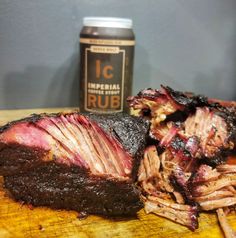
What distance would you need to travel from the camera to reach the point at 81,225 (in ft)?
4.15

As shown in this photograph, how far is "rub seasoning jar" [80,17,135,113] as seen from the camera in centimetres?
198

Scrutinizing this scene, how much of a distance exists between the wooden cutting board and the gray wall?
1.26 metres

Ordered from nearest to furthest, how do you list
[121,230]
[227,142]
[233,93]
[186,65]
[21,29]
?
[121,230]
[227,142]
[21,29]
[186,65]
[233,93]

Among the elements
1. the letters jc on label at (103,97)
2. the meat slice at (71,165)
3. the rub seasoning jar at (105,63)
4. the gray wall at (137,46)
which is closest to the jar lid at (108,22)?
the rub seasoning jar at (105,63)

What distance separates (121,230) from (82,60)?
1187mm

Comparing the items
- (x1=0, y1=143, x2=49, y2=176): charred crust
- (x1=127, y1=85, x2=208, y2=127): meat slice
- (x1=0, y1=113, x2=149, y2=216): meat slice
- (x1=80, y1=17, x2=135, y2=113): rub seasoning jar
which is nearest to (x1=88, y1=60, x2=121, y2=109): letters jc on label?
(x1=80, y1=17, x2=135, y2=113): rub seasoning jar

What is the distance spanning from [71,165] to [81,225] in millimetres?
222

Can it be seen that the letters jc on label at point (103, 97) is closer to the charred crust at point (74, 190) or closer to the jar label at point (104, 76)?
the jar label at point (104, 76)

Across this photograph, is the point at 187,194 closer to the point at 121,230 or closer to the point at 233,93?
the point at 121,230

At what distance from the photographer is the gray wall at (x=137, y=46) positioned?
235cm

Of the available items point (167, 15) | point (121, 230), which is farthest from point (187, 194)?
point (167, 15)

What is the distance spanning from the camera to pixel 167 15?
2615 millimetres

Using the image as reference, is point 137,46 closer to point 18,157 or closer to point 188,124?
point 188,124

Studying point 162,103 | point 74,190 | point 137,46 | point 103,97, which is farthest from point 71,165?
point 137,46
